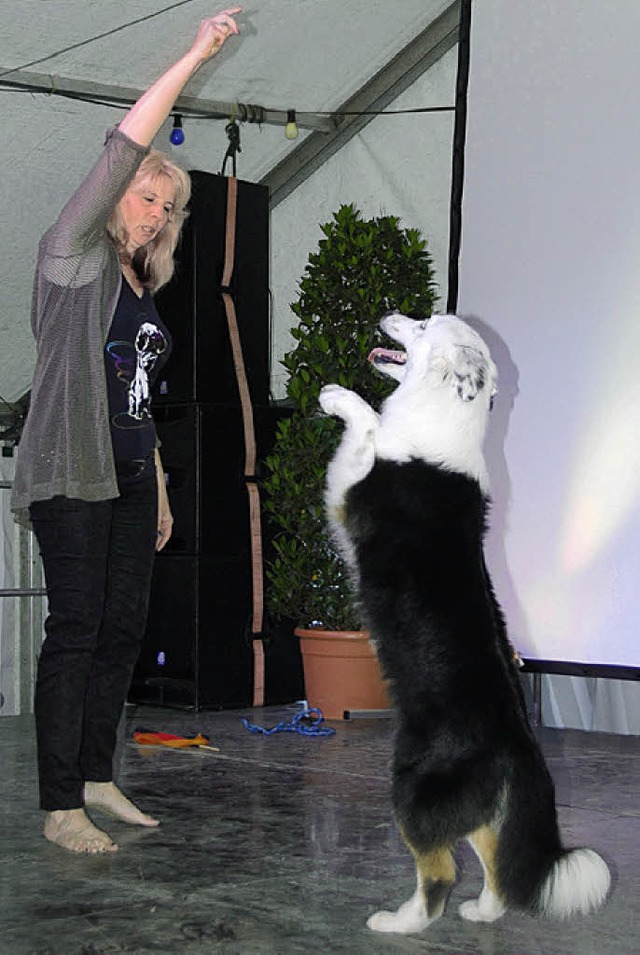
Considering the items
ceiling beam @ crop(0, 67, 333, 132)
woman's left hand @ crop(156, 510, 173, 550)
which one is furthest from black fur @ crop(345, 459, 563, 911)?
ceiling beam @ crop(0, 67, 333, 132)

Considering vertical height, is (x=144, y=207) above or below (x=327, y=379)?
above

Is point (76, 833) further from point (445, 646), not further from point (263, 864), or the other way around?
point (445, 646)

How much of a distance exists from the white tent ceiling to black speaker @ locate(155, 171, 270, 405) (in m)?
0.54

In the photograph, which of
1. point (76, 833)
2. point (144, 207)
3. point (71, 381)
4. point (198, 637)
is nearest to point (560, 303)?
point (198, 637)

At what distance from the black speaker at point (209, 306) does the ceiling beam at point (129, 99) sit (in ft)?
1.70

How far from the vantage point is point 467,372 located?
2281 mm

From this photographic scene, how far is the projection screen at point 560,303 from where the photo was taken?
389 centimetres

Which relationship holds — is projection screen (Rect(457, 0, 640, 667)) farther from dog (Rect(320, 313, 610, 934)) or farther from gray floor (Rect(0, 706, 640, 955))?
dog (Rect(320, 313, 610, 934))

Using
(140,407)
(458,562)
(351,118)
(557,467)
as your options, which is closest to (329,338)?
(557,467)

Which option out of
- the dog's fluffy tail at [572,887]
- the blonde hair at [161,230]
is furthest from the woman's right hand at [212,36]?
the dog's fluffy tail at [572,887]

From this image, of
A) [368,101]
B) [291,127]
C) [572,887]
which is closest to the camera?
[572,887]

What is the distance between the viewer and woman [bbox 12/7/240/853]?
2.36 metres

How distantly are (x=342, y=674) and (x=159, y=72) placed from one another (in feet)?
7.67

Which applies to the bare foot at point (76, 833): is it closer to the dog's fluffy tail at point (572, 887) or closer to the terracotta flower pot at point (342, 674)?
the dog's fluffy tail at point (572, 887)
